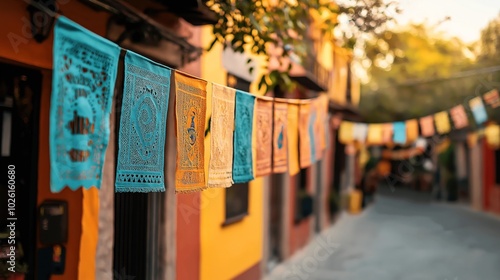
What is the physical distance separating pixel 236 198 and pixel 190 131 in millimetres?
4603

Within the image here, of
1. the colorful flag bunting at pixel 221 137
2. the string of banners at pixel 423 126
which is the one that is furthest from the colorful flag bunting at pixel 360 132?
the colorful flag bunting at pixel 221 137

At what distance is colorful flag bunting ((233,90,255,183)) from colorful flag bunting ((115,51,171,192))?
1.53m

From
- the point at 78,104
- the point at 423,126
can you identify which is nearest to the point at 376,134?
the point at 423,126

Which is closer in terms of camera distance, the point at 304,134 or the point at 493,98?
the point at 304,134

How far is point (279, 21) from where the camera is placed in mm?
7383

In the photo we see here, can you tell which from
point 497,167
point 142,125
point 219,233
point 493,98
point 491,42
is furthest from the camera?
point 497,167

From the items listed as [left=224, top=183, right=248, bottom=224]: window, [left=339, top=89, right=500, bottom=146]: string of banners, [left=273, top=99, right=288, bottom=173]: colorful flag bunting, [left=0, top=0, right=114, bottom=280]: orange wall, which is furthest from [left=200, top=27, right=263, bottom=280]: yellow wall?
[left=339, top=89, right=500, bottom=146]: string of banners

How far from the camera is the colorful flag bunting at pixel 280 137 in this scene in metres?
6.76

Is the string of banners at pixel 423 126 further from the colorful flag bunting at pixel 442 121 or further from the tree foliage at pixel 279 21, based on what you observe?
the tree foliage at pixel 279 21

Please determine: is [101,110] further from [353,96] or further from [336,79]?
Answer: [353,96]

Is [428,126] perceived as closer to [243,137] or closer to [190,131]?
[243,137]

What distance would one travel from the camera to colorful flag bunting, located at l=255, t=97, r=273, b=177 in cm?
628

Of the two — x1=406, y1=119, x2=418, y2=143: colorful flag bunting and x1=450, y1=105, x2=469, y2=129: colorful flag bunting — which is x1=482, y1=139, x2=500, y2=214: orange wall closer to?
x1=406, y1=119, x2=418, y2=143: colorful flag bunting

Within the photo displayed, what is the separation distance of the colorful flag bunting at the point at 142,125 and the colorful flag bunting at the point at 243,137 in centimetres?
153
